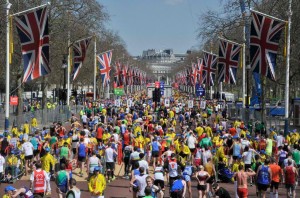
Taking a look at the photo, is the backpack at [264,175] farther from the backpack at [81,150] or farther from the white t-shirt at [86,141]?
the white t-shirt at [86,141]

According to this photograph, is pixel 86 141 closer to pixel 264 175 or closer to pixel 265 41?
pixel 264 175

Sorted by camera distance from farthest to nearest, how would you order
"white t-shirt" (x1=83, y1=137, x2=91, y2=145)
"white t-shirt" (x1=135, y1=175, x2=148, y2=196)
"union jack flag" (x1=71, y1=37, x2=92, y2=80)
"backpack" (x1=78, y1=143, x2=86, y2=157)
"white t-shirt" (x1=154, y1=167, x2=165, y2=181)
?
"union jack flag" (x1=71, y1=37, x2=92, y2=80), "white t-shirt" (x1=83, y1=137, x2=91, y2=145), "backpack" (x1=78, y1=143, x2=86, y2=157), "white t-shirt" (x1=154, y1=167, x2=165, y2=181), "white t-shirt" (x1=135, y1=175, x2=148, y2=196)

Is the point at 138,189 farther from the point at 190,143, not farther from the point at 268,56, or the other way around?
the point at 268,56

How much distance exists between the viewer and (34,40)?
2433 centimetres

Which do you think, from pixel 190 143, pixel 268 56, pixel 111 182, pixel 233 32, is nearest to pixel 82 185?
pixel 111 182

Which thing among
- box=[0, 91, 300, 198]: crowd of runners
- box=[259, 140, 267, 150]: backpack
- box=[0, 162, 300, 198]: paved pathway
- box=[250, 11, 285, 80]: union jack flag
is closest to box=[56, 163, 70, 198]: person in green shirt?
box=[0, 91, 300, 198]: crowd of runners

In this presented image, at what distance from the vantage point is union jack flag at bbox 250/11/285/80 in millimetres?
25266

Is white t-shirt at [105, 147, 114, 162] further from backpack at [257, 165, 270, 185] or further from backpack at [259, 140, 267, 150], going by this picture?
backpack at [259, 140, 267, 150]

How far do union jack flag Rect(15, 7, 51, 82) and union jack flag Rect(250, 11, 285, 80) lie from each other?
28.9 feet

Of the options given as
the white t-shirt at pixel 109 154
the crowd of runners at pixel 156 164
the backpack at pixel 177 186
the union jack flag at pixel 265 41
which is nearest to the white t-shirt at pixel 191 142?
the crowd of runners at pixel 156 164

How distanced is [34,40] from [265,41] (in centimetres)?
954

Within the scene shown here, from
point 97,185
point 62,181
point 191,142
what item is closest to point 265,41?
point 191,142

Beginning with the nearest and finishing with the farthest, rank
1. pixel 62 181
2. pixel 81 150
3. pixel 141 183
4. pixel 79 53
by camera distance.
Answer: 1. pixel 141 183
2. pixel 62 181
3. pixel 81 150
4. pixel 79 53

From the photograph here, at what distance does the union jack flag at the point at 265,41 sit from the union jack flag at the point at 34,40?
8.82 metres
